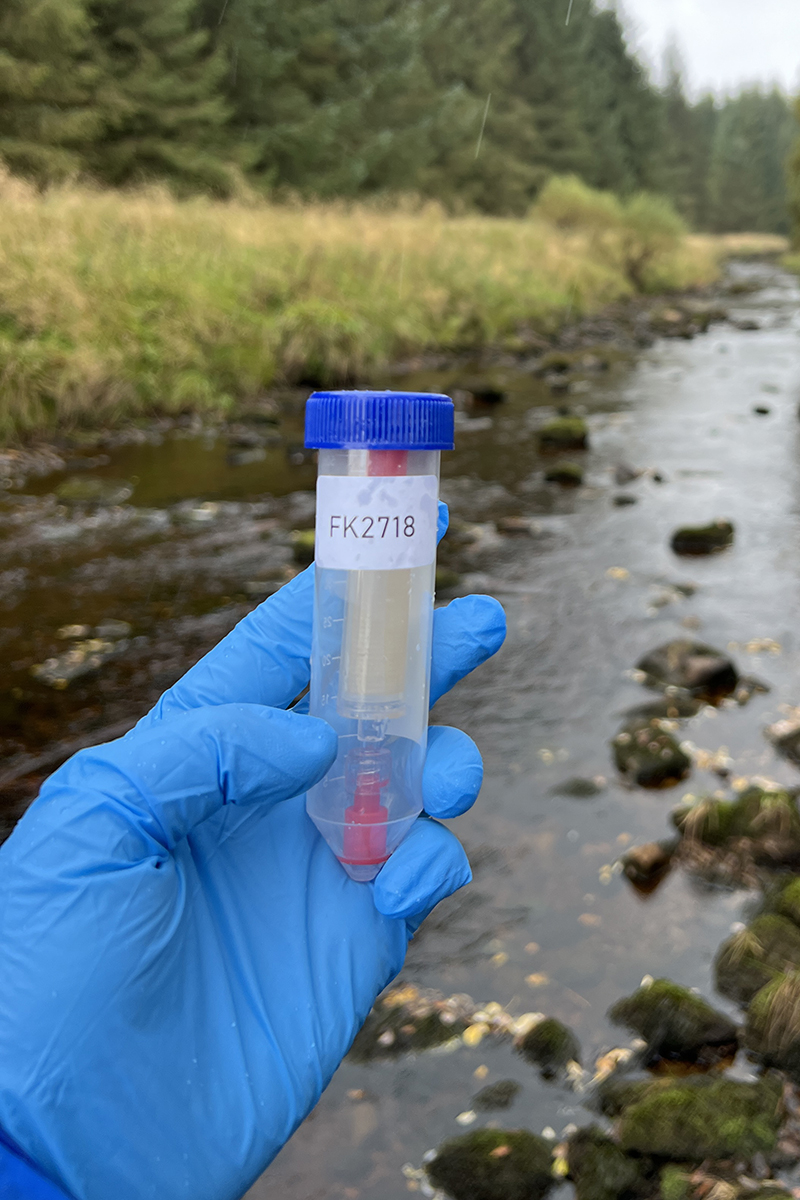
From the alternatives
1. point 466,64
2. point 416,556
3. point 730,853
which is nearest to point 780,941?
point 730,853

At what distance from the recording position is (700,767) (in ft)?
14.8

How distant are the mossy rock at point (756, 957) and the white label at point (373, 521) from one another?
7.86 ft

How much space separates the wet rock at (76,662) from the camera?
525 cm

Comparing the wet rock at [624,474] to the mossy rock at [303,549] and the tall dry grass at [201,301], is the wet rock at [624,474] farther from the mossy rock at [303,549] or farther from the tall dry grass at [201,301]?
the tall dry grass at [201,301]

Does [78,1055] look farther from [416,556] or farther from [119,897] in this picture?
[416,556]

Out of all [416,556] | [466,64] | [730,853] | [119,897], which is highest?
[466,64]

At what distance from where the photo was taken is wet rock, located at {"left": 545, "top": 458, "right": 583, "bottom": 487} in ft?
31.2

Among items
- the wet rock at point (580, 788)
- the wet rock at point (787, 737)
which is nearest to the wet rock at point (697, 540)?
the wet rock at point (787, 737)

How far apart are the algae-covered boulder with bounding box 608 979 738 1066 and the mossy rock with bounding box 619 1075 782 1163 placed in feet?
0.84

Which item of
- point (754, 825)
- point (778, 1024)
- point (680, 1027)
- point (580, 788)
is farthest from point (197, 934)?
point (580, 788)

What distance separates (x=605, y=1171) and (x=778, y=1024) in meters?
0.78

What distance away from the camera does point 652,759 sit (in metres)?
4.45

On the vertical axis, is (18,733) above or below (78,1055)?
below

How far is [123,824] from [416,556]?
2.32 feet
